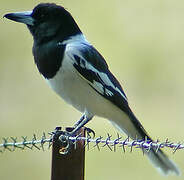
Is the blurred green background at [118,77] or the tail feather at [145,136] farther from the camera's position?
the blurred green background at [118,77]

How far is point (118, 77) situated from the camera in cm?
798

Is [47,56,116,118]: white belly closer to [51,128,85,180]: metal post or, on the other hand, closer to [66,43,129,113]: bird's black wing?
[66,43,129,113]: bird's black wing

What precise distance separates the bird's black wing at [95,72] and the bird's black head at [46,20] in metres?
0.19

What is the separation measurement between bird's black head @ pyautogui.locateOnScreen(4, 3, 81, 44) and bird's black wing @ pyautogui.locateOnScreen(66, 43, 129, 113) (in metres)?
0.19

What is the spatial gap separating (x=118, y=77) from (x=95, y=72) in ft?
12.7

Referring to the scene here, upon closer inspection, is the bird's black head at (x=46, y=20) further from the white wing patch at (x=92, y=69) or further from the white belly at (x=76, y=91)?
the white belly at (x=76, y=91)

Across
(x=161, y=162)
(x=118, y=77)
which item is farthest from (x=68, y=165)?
(x=118, y=77)

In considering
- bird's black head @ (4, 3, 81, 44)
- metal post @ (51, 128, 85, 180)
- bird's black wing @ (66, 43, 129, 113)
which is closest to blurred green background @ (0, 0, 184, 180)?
bird's black wing @ (66, 43, 129, 113)

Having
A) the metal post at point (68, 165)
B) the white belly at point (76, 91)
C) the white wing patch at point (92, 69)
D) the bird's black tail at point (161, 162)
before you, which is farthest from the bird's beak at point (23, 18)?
the metal post at point (68, 165)

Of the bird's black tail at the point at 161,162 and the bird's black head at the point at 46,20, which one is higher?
the bird's black head at the point at 46,20

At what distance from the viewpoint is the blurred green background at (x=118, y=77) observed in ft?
23.2

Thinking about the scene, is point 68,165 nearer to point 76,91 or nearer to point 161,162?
point 76,91

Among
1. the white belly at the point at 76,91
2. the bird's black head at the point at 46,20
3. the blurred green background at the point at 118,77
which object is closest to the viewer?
the white belly at the point at 76,91

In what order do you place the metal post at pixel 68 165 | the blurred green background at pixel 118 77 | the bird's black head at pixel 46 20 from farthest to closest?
1. the blurred green background at pixel 118 77
2. the bird's black head at pixel 46 20
3. the metal post at pixel 68 165
